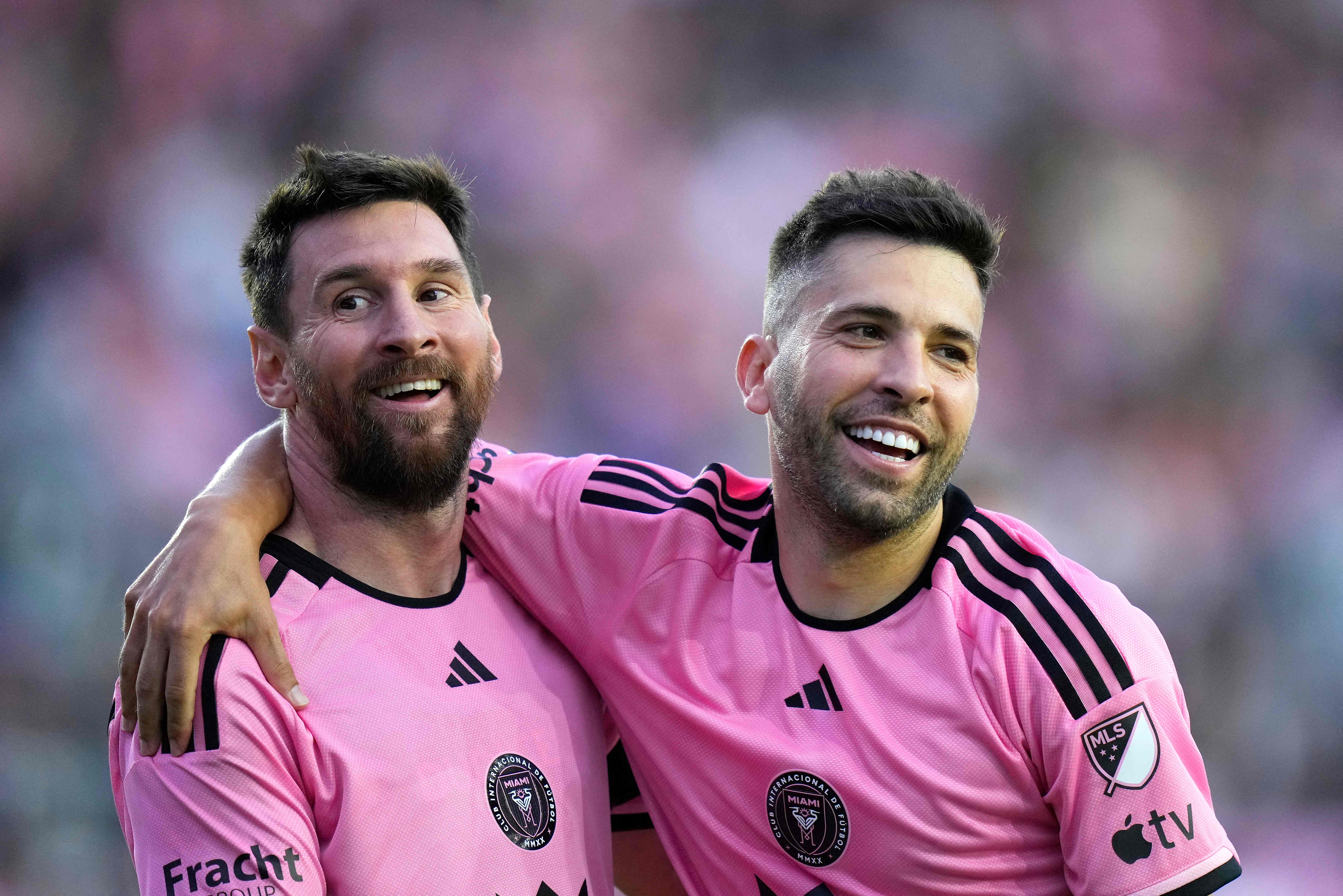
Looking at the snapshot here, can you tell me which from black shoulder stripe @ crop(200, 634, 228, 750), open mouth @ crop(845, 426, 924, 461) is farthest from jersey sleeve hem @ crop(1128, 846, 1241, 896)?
black shoulder stripe @ crop(200, 634, 228, 750)

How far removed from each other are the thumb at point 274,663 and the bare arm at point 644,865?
37.9 inches

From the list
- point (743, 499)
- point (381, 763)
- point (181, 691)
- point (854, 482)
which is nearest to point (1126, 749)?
point (854, 482)

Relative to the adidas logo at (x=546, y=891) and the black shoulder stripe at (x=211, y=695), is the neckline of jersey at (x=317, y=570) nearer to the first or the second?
the black shoulder stripe at (x=211, y=695)

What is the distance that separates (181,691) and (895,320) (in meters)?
1.62

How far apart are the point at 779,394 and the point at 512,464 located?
0.80 meters

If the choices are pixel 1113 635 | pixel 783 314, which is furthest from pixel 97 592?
pixel 1113 635

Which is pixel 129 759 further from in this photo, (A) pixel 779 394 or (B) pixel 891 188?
(B) pixel 891 188

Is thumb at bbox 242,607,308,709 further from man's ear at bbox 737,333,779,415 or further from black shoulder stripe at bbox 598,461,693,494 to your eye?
man's ear at bbox 737,333,779,415

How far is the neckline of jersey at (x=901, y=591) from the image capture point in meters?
2.38

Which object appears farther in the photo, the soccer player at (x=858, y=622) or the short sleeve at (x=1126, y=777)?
the soccer player at (x=858, y=622)

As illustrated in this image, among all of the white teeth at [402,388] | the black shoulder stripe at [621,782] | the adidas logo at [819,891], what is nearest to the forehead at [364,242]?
the white teeth at [402,388]

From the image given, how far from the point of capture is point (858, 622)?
2.39 m

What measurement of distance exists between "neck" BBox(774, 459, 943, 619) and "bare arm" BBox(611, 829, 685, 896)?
78 centimetres

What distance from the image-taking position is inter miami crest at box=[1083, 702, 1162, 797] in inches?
78.9
